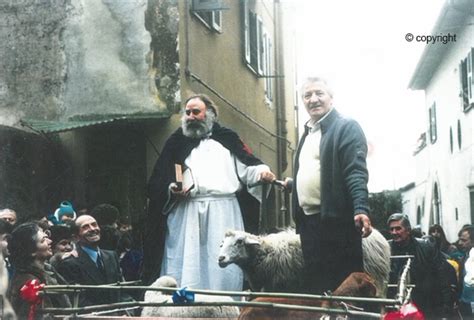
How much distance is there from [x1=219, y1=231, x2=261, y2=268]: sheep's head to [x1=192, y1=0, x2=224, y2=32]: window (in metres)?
3.21

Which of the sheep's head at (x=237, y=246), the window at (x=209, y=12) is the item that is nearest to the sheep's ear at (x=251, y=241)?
the sheep's head at (x=237, y=246)

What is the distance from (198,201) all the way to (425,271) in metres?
1.72

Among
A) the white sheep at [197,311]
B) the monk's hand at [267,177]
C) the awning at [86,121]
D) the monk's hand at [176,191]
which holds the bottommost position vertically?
the white sheep at [197,311]

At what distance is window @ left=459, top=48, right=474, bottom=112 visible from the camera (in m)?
8.94

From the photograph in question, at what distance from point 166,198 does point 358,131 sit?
125cm

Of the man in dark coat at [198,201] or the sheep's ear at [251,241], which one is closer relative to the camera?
the sheep's ear at [251,241]

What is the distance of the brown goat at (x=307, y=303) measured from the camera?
2.60m

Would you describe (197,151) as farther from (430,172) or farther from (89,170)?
(430,172)

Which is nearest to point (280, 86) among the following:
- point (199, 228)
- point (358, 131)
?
point (199, 228)

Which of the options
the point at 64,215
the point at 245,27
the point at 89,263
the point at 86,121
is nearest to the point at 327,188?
the point at 89,263

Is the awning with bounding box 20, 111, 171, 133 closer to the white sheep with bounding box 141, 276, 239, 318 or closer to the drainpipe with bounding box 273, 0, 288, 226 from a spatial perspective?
the drainpipe with bounding box 273, 0, 288, 226

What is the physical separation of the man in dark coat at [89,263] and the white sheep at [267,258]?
540mm

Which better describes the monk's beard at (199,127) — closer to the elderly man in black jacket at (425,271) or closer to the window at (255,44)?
the elderly man in black jacket at (425,271)

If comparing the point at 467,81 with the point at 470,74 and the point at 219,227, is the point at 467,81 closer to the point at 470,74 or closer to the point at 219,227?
the point at 470,74
